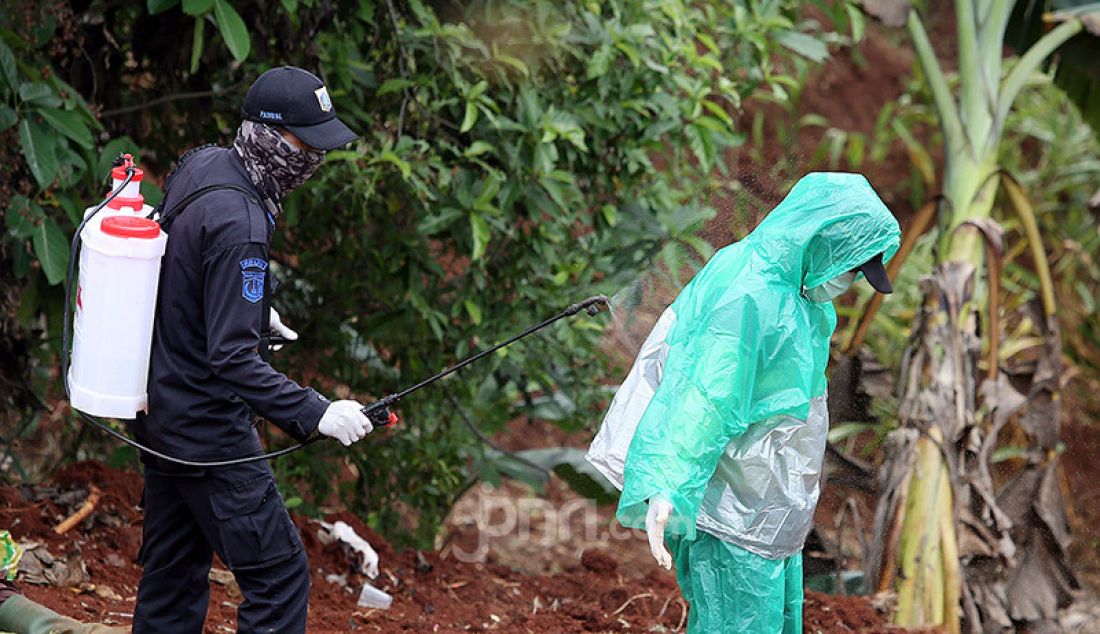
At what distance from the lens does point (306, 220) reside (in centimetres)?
510

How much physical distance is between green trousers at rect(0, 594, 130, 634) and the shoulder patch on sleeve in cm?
110

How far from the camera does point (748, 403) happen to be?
9.93 ft

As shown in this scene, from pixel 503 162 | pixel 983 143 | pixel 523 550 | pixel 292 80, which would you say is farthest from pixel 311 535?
pixel 523 550

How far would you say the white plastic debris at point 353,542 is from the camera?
464 centimetres

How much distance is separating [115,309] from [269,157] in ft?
1.63

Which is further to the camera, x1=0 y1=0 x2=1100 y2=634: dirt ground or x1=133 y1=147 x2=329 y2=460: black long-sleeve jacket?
x1=0 y1=0 x2=1100 y2=634: dirt ground

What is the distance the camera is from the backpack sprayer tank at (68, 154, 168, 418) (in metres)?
2.85

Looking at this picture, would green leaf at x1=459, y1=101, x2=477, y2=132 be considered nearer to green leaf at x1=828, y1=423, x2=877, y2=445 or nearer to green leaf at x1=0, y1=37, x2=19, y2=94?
green leaf at x1=0, y1=37, x2=19, y2=94

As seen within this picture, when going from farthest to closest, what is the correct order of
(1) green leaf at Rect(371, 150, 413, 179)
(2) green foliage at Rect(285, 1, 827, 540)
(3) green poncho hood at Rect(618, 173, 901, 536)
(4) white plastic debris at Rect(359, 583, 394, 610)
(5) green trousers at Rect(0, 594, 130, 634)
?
1. (2) green foliage at Rect(285, 1, 827, 540)
2. (4) white plastic debris at Rect(359, 583, 394, 610)
3. (1) green leaf at Rect(371, 150, 413, 179)
4. (5) green trousers at Rect(0, 594, 130, 634)
5. (3) green poncho hood at Rect(618, 173, 901, 536)

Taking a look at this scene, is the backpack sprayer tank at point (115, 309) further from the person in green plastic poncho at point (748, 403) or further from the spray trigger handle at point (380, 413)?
the person in green plastic poncho at point (748, 403)

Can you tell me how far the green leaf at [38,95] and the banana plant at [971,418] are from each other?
11.0ft

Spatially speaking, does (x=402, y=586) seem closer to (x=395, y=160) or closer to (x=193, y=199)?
(x=395, y=160)

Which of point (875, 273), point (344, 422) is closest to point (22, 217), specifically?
point (344, 422)

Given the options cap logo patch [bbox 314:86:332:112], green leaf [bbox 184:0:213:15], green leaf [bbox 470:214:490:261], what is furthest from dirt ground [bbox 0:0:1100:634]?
green leaf [bbox 184:0:213:15]
